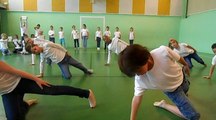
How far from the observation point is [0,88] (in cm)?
212

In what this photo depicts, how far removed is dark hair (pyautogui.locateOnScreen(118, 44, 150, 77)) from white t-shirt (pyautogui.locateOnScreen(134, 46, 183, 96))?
40 centimetres

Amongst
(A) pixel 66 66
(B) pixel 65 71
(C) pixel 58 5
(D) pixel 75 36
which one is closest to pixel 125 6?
(D) pixel 75 36

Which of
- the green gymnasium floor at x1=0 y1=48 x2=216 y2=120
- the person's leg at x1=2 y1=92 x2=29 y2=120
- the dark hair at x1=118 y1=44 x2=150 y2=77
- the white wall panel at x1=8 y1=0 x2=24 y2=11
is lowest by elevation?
the green gymnasium floor at x1=0 y1=48 x2=216 y2=120

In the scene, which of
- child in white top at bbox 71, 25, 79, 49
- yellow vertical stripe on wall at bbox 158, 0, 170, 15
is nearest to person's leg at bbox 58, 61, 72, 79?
child in white top at bbox 71, 25, 79, 49

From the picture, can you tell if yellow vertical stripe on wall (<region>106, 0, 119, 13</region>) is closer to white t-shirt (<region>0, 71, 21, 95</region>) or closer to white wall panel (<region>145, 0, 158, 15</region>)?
white wall panel (<region>145, 0, 158, 15</region>)

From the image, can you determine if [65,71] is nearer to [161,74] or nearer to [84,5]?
[161,74]

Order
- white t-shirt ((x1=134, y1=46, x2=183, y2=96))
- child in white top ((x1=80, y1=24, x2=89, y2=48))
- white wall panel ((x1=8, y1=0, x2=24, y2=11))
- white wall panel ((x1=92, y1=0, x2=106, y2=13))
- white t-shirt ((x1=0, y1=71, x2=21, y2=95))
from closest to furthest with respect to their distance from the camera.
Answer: white t-shirt ((x1=134, y1=46, x2=183, y2=96))
white t-shirt ((x1=0, y1=71, x2=21, y2=95))
child in white top ((x1=80, y1=24, x2=89, y2=48))
white wall panel ((x1=8, y1=0, x2=24, y2=11))
white wall panel ((x1=92, y1=0, x2=106, y2=13))

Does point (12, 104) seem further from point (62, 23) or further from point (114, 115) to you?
point (62, 23)

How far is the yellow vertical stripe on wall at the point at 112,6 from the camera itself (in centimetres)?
1473

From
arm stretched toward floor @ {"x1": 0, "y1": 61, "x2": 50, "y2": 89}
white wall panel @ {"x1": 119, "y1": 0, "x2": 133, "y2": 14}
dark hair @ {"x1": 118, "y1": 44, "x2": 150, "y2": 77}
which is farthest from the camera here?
white wall panel @ {"x1": 119, "y1": 0, "x2": 133, "y2": 14}

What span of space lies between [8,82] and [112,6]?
1326cm

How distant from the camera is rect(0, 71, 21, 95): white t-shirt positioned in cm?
211

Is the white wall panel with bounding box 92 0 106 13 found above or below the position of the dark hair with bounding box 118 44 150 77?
above

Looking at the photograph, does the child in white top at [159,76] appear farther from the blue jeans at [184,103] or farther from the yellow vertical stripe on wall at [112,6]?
the yellow vertical stripe on wall at [112,6]
